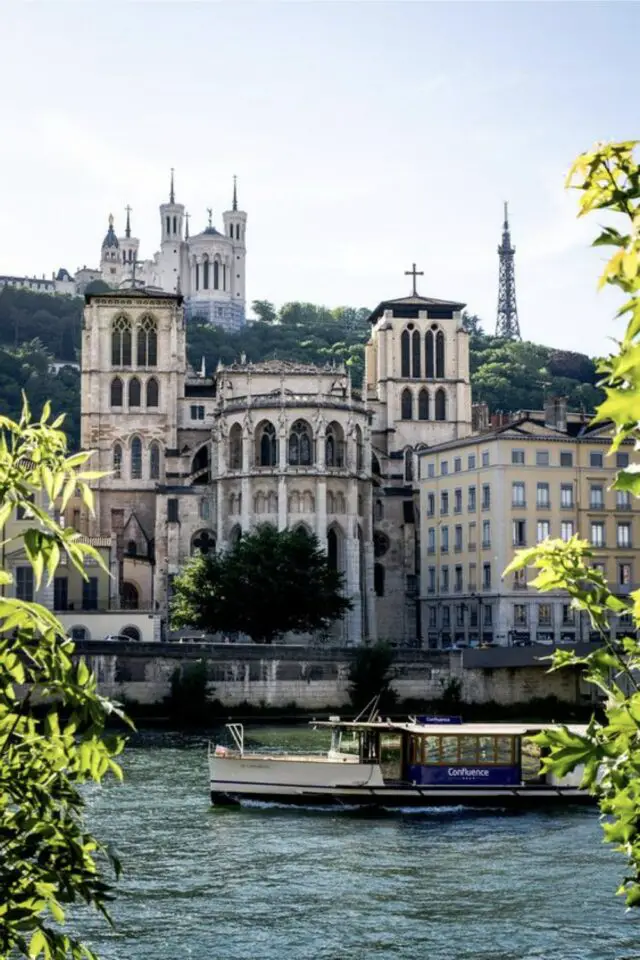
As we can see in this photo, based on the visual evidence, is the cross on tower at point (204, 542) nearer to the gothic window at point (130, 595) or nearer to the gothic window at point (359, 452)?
the gothic window at point (130, 595)

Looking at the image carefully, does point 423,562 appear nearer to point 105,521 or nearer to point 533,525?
point 533,525

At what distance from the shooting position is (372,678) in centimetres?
7219

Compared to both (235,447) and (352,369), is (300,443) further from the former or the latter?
(352,369)

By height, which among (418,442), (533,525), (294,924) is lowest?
(294,924)

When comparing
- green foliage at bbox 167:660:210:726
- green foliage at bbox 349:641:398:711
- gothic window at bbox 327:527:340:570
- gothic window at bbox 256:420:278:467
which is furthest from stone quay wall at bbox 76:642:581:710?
gothic window at bbox 256:420:278:467

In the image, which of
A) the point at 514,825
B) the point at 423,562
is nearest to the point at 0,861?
the point at 514,825

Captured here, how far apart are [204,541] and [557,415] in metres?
24.7

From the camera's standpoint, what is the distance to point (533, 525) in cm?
8044

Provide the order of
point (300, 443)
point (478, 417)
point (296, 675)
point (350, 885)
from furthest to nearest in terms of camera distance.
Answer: point (478, 417) → point (300, 443) → point (296, 675) → point (350, 885)

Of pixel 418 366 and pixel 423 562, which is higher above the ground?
pixel 418 366

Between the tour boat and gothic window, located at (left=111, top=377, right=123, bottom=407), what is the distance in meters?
56.9

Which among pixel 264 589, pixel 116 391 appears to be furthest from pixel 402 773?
pixel 116 391

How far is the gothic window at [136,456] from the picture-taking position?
322 feet

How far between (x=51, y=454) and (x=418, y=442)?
95.1 m
